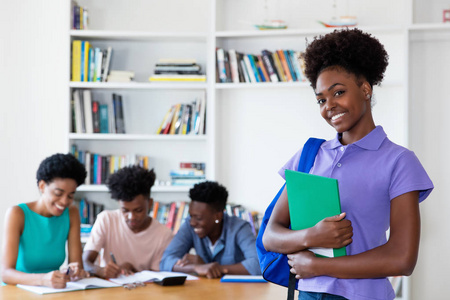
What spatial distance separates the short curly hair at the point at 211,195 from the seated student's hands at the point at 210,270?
1.65 feet

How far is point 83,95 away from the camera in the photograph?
14.2 ft

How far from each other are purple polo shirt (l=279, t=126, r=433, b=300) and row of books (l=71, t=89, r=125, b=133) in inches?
122

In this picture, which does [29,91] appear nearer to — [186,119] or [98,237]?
[186,119]

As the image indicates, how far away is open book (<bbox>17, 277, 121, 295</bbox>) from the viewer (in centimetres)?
249

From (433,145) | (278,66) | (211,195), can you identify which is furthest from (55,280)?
(433,145)

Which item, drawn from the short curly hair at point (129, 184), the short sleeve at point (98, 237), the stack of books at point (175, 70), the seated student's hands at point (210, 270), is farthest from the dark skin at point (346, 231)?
the stack of books at point (175, 70)

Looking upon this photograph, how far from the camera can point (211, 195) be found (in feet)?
11.1

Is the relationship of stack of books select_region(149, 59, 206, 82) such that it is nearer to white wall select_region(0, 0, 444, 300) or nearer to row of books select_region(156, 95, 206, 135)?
row of books select_region(156, 95, 206, 135)

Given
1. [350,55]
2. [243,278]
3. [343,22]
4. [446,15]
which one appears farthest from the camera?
[446,15]

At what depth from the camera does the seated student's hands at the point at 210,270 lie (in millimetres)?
2865

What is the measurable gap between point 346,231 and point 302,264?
0.14m

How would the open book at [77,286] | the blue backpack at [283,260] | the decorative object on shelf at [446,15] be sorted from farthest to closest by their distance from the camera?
the decorative object on shelf at [446,15] → the open book at [77,286] → the blue backpack at [283,260]

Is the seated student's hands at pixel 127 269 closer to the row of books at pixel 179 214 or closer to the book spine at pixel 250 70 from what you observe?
the row of books at pixel 179 214

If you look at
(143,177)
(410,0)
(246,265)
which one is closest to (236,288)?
(246,265)
